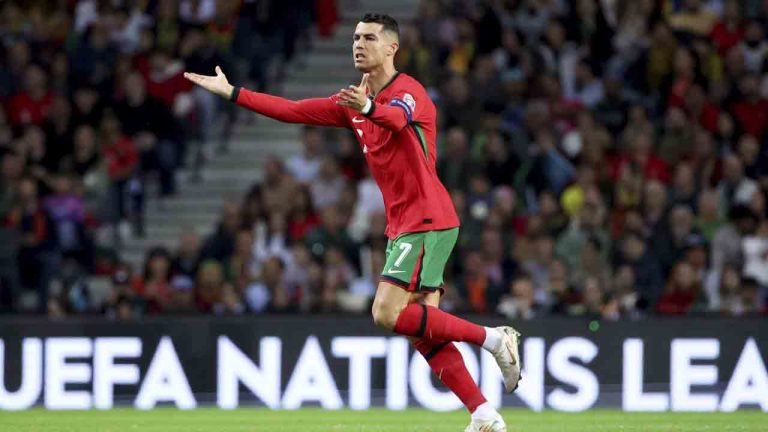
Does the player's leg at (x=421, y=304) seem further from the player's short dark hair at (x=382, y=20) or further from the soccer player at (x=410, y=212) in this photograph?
the player's short dark hair at (x=382, y=20)

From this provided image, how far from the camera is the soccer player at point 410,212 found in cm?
966

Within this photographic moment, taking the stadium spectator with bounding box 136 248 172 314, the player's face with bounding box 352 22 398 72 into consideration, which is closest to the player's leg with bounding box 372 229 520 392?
the player's face with bounding box 352 22 398 72

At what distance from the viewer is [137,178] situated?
17.7 metres

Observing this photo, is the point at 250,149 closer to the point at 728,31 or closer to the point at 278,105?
the point at 728,31

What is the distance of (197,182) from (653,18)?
5.24 m

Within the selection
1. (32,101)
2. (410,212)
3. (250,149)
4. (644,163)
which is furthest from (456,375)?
(32,101)

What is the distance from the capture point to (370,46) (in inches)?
382

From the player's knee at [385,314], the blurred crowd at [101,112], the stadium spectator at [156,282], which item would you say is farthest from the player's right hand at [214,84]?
the blurred crowd at [101,112]

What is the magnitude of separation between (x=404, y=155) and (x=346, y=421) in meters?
3.09

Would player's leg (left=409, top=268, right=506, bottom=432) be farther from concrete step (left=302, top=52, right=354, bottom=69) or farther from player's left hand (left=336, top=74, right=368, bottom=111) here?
concrete step (left=302, top=52, right=354, bottom=69)

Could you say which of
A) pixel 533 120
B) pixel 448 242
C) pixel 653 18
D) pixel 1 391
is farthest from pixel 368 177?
pixel 448 242

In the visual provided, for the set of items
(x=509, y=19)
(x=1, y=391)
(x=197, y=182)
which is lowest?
(x=1, y=391)

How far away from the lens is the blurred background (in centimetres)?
1562

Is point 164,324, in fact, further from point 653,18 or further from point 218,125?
point 653,18
